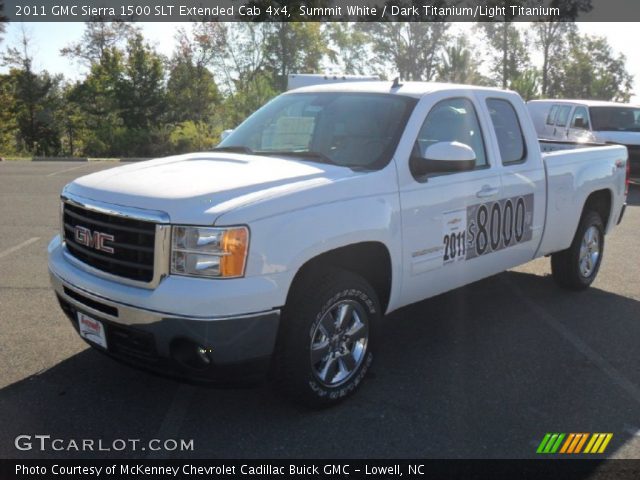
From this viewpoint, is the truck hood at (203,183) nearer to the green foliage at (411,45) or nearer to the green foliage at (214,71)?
the green foliage at (214,71)

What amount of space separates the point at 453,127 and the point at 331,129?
0.93 metres

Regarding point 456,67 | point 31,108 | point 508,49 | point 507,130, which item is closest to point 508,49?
point 508,49

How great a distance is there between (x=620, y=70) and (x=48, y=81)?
4803 cm

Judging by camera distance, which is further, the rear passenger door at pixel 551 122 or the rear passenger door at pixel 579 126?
the rear passenger door at pixel 551 122

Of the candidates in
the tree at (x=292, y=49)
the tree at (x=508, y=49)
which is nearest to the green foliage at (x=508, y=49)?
the tree at (x=508, y=49)

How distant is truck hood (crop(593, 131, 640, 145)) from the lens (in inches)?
558

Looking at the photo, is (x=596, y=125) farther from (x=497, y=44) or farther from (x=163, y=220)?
(x=497, y=44)

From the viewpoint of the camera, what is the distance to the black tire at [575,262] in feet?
20.2

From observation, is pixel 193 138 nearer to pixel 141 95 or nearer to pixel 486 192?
pixel 141 95

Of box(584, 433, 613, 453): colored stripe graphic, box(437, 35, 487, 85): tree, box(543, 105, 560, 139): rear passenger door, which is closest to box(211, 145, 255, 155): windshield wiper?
box(584, 433, 613, 453): colored stripe graphic

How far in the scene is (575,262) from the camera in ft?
20.2

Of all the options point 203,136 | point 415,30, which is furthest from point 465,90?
point 415,30

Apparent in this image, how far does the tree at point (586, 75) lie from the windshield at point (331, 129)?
46499 millimetres
